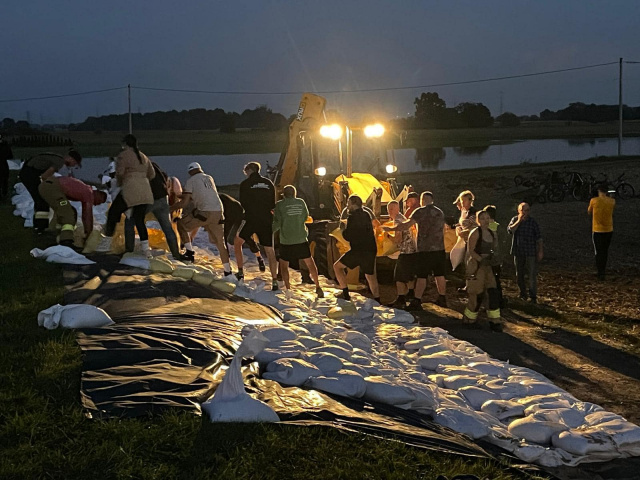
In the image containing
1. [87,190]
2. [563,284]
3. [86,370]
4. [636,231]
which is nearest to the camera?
[86,370]

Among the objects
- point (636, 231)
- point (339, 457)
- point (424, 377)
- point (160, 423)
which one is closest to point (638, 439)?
point (424, 377)

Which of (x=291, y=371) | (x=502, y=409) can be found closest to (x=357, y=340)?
(x=502, y=409)

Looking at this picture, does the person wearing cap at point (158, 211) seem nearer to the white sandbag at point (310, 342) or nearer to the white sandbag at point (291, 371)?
the white sandbag at point (310, 342)

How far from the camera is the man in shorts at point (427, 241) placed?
10.8 meters

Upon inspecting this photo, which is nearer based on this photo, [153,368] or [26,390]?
[26,390]

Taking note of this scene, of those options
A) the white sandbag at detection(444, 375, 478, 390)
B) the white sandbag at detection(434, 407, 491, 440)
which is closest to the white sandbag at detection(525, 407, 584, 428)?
the white sandbag at detection(434, 407, 491, 440)

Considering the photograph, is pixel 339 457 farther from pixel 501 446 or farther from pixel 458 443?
pixel 501 446

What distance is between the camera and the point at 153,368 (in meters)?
5.62

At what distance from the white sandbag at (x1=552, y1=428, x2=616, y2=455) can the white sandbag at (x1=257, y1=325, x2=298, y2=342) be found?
102 inches

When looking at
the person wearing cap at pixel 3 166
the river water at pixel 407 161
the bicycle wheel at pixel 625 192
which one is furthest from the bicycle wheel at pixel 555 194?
the person wearing cap at pixel 3 166

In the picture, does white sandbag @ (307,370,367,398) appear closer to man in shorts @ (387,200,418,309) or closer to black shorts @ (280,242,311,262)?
black shorts @ (280,242,311,262)

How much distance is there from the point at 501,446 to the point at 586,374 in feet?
8.81

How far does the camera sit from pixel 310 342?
7184mm

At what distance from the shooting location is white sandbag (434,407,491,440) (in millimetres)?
5648
